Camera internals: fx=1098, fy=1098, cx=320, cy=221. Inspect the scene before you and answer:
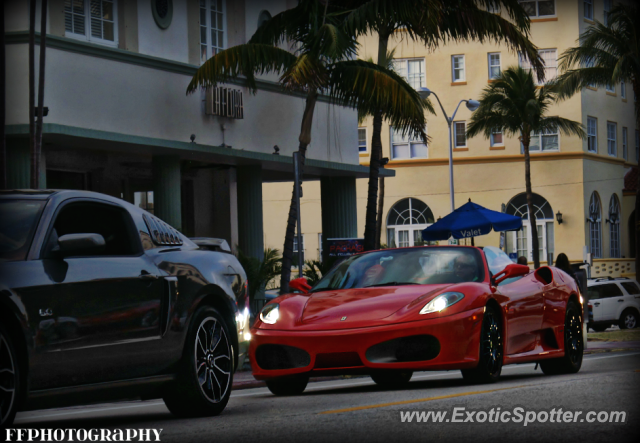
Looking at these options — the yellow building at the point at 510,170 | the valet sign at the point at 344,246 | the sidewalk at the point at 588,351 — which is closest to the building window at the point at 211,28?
the valet sign at the point at 344,246

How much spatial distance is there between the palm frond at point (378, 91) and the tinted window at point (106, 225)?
1238cm

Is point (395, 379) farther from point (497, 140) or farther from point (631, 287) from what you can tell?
point (497, 140)

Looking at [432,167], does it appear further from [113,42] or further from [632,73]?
[113,42]

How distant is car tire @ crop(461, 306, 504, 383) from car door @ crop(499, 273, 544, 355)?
0.78ft

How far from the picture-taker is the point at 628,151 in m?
58.1

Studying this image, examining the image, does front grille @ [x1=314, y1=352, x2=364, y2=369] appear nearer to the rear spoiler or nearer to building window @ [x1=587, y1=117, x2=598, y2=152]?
the rear spoiler

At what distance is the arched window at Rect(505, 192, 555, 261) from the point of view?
5306 centimetres

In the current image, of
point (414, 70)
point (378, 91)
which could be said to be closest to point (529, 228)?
point (414, 70)

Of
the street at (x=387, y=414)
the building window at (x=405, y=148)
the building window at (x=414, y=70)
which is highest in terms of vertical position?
the building window at (x=414, y=70)

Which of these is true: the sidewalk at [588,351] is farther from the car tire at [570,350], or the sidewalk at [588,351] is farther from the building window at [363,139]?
the building window at [363,139]

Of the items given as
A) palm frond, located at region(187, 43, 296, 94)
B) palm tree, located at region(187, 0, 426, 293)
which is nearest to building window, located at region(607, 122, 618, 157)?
palm tree, located at region(187, 0, 426, 293)

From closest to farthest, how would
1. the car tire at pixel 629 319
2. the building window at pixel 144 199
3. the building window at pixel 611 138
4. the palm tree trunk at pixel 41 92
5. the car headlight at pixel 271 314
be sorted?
the car headlight at pixel 271 314
the palm tree trunk at pixel 41 92
the building window at pixel 144 199
the car tire at pixel 629 319
the building window at pixel 611 138

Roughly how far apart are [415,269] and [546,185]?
144 ft

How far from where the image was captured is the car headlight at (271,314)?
9.75 meters
